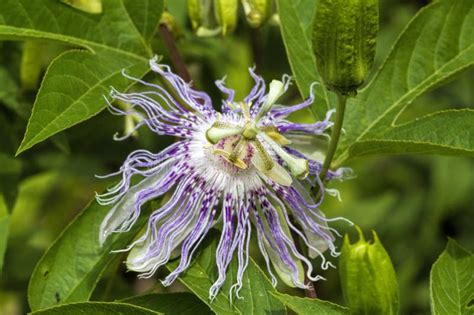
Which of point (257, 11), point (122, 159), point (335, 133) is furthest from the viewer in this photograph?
point (122, 159)

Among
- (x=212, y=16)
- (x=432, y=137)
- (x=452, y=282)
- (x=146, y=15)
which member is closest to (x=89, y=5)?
(x=146, y=15)

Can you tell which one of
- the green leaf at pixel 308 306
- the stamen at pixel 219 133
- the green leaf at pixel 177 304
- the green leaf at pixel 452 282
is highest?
the stamen at pixel 219 133

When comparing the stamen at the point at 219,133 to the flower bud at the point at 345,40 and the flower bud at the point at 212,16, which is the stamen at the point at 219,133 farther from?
the flower bud at the point at 212,16

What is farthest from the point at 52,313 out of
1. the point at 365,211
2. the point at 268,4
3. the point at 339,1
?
the point at 365,211

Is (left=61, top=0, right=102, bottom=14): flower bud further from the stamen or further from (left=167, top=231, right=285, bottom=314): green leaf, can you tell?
(left=167, top=231, right=285, bottom=314): green leaf

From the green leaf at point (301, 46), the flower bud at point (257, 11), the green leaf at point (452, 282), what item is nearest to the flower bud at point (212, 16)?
the flower bud at point (257, 11)

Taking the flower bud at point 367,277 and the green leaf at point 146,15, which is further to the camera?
the green leaf at point 146,15

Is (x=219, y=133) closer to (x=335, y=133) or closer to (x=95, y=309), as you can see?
(x=335, y=133)
